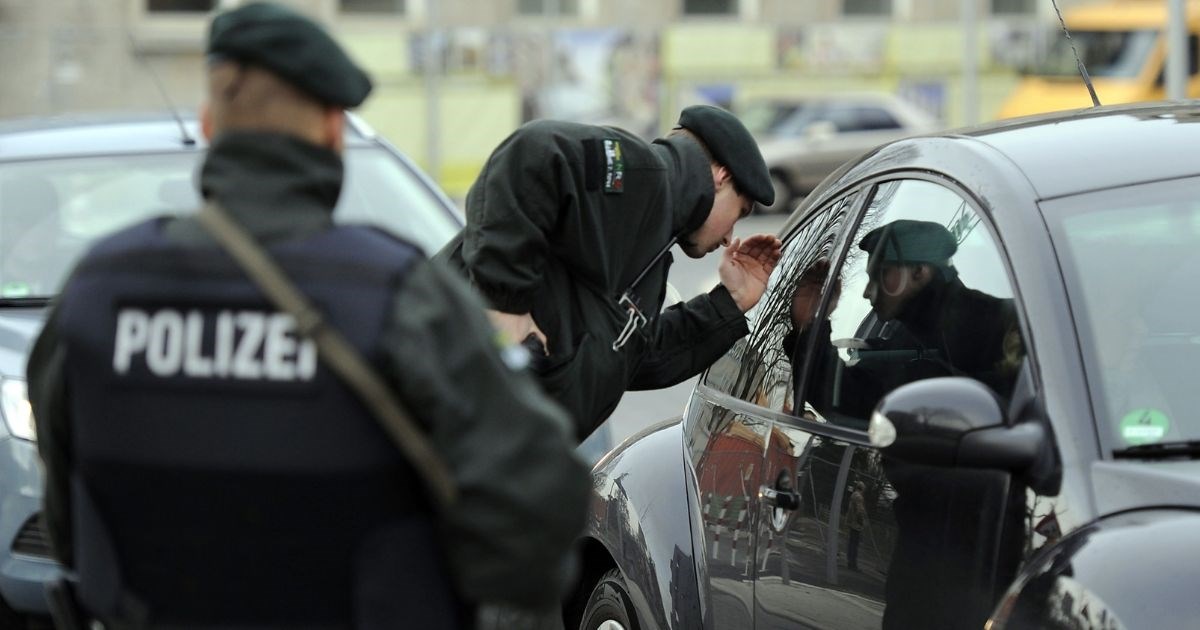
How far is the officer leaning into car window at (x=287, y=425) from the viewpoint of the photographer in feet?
7.48

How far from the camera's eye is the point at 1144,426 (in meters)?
3.09

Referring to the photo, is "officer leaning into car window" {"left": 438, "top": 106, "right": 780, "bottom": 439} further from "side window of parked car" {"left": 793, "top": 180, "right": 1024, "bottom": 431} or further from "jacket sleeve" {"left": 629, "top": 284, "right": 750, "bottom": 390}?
"side window of parked car" {"left": 793, "top": 180, "right": 1024, "bottom": 431}

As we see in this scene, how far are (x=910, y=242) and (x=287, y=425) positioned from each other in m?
1.85

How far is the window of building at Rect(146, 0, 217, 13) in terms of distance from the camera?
121ft

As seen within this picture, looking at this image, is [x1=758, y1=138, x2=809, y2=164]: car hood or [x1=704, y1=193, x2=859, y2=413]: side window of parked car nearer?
[x1=704, y1=193, x2=859, y2=413]: side window of parked car

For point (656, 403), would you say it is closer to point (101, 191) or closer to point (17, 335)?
point (101, 191)

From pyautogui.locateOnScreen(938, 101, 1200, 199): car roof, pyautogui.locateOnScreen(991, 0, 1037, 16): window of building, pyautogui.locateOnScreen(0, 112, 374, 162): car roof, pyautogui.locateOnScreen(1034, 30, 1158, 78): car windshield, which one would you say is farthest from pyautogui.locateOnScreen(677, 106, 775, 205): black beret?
pyautogui.locateOnScreen(991, 0, 1037, 16): window of building

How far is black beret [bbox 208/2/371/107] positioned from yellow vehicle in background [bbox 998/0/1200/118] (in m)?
22.5

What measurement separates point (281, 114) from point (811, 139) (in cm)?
2529

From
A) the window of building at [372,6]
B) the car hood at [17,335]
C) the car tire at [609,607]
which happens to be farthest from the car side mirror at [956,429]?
the window of building at [372,6]

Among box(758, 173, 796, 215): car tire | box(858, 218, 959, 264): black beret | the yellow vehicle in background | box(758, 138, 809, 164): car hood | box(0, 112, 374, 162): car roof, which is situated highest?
box(858, 218, 959, 264): black beret

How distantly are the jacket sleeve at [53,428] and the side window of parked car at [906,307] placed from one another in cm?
159

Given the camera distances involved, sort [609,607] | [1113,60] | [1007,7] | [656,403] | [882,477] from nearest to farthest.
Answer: [882,477] → [609,607] → [656,403] → [1113,60] → [1007,7]

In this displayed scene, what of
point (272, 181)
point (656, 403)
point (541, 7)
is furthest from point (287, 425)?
point (541, 7)
